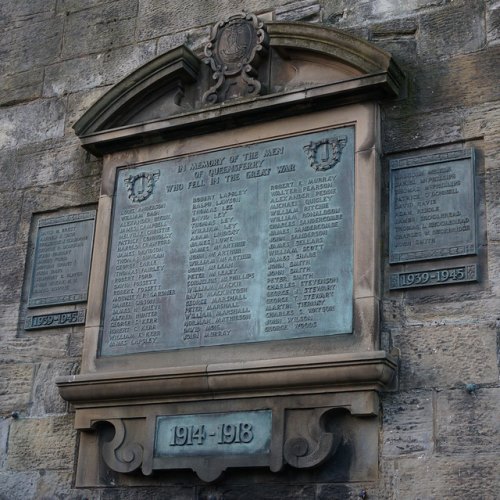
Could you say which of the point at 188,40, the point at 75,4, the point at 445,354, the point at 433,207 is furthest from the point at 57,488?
the point at 75,4

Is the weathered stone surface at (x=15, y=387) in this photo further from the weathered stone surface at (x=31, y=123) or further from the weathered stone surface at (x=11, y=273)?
the weathered stone surface at (x=31, y=123)

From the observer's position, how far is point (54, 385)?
7.46 meters

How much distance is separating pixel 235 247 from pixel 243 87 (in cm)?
116

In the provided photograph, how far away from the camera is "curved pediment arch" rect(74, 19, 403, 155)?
6.93 metres

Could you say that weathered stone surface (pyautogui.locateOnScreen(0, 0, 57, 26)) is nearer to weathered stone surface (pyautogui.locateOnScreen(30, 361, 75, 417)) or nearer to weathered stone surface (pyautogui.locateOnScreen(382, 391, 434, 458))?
weathered stone surface (pyautogui.locateOnScreen(30, 361, 75, 417))

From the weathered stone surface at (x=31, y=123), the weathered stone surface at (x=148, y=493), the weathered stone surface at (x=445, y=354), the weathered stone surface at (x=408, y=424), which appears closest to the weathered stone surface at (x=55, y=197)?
the weathered stone surface at (x=31, y=123)

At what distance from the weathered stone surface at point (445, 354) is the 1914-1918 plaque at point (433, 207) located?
0.45 m

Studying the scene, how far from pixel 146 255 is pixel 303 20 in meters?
1.98

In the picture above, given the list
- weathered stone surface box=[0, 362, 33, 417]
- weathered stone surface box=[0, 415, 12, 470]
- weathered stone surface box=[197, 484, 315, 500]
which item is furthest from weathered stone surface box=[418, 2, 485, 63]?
weathered stone surface box=[0, 415, 12, 470]

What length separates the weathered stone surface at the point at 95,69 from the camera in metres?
8.20

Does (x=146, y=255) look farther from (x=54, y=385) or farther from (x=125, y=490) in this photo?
(x=125, y=490)

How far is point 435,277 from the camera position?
20.8ft

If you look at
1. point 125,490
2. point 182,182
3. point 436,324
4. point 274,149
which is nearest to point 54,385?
point 125,490

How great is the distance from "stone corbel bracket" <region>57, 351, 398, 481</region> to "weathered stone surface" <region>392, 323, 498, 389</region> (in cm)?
12
